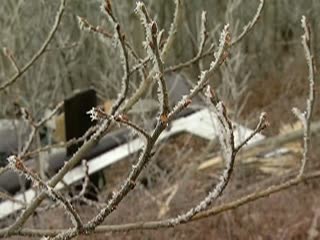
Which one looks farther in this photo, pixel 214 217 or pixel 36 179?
pixel 214 217

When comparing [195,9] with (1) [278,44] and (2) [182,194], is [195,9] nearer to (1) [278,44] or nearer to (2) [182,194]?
(1) [278,44]

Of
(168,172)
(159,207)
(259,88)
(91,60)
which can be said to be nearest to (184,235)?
(159,207)

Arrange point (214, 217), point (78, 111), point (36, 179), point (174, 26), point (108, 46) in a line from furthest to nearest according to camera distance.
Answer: point (108, 46) → point (214, 217) → point (78, 111) → point (174, 26) → point (36, 179)

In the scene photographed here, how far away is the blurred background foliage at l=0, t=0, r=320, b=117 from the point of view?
10969mm

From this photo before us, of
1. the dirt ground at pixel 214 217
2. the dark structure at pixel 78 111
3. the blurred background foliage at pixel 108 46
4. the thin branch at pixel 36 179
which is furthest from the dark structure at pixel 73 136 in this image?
the thin branch at pixel 36 179

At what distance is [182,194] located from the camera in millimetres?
7844

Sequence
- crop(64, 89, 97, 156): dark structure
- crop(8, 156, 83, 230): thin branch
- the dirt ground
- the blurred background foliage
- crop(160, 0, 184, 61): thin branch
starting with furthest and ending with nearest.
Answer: the blurred background foliage < the dirt ground < crop(64, 89, 97, 156): dark structure < crop(160, 0, 184, 61): thin branch < crop(8, 156, 83, 230): thin branch

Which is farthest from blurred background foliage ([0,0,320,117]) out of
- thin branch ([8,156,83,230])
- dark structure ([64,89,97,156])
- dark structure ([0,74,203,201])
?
thin branch ([8,156,83,230])

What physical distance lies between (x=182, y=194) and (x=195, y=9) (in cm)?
971

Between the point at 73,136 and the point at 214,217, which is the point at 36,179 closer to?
the point at 73,136

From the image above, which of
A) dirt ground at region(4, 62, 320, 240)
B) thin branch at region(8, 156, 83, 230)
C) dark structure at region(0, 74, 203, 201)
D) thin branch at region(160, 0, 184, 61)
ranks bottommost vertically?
dirt ground at region(4, 62, 320, 240)

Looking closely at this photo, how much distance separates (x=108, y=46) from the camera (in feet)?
29.9

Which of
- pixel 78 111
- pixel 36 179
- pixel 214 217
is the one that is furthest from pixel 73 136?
pixel 36 179

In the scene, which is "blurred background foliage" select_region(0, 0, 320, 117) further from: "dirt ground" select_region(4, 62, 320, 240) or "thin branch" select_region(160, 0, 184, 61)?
"thin branch" select_region(160, 0, 184, 61)
